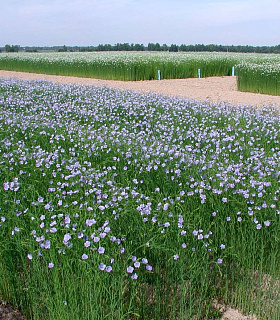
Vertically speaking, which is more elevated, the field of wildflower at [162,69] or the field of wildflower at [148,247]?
the field of wildflower at [162,69]

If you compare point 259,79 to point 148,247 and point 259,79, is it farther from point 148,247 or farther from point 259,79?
point 148,247

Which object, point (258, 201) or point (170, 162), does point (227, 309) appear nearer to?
point (258, 201)

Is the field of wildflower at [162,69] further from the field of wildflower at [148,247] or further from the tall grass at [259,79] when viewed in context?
the field of wildflower at [148,247]

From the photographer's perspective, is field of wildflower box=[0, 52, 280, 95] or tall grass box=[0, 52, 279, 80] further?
tall grass box=[0, 52, 279, 80]

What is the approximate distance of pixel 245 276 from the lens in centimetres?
322

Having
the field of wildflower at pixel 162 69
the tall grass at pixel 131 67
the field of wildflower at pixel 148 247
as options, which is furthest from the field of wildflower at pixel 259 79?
the field of wildflower at pixel 148 247

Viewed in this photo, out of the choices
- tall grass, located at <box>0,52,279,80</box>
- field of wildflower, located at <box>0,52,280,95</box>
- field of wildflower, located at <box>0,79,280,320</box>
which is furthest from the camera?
tall grass, located at <box>0,52,279,80</box>

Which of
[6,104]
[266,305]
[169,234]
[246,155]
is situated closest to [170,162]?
[246,155]

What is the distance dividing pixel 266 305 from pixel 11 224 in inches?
94.9

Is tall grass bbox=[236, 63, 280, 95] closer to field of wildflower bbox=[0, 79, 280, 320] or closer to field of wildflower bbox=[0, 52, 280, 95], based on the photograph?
field of wildflower bbox=[0, 52, 280, 95]

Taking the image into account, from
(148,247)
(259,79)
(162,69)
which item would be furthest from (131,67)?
(148,247)

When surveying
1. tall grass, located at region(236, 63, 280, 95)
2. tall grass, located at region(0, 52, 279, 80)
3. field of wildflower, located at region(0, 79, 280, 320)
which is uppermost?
tall grass, located at region(0, 52, 279, 80)

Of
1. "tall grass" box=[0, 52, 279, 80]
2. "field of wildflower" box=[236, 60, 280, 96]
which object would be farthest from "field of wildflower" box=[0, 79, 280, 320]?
"tall grass" box=[0, 52, 279, 80]

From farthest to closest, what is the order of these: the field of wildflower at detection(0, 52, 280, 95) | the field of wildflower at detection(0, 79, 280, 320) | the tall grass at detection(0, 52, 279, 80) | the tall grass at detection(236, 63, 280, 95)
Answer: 1. the tall grass at detection(0, 52, 279, 80)
2. the field of wildflower at detection(0, 52, 280, 95)
3. the tall grass at detection(236, 63, 280, 95)
4. the field of wildflower at detection(0, 79, 280, 320)
